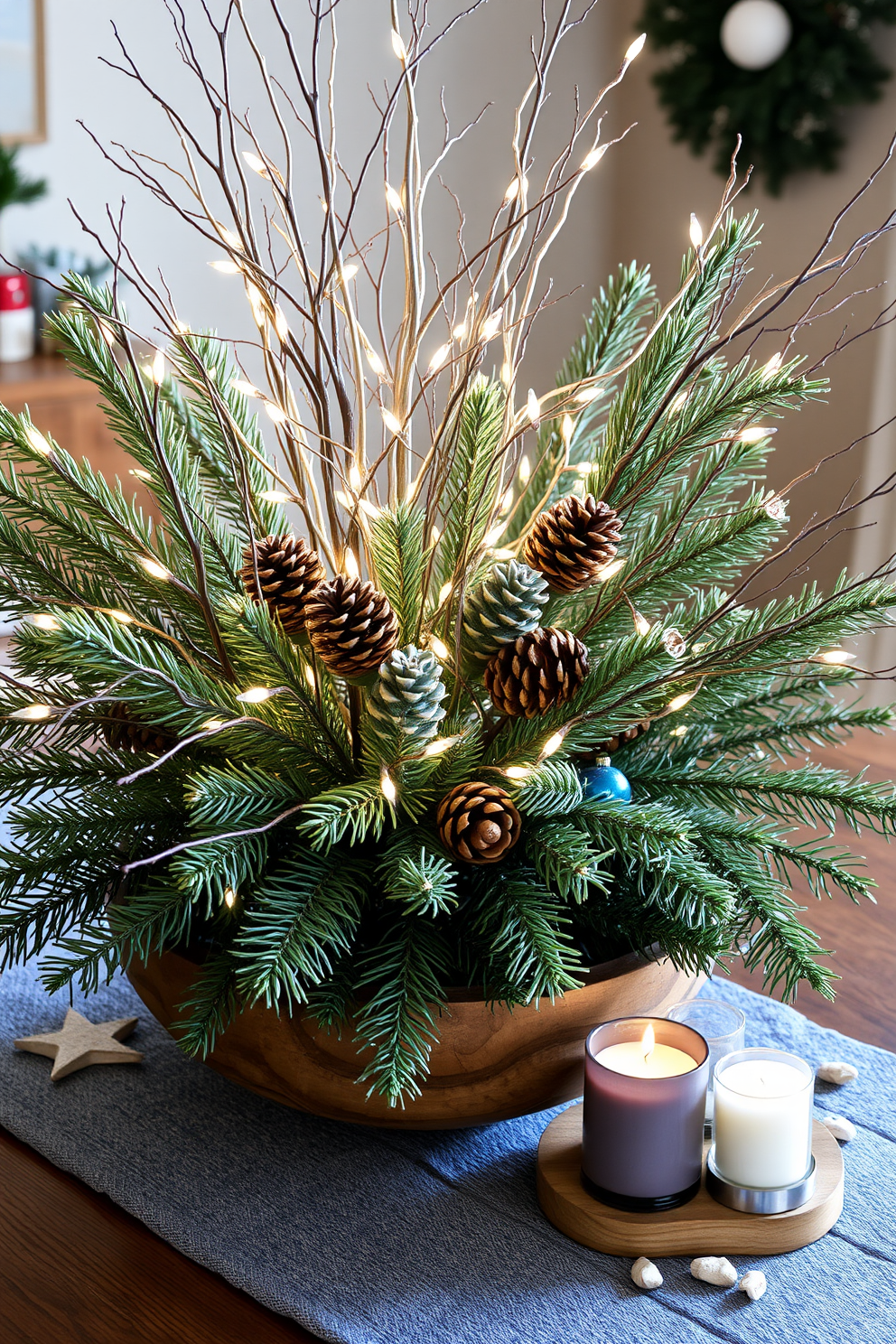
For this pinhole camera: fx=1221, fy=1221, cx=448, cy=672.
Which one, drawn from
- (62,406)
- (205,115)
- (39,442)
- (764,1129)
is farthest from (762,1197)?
(205,115)

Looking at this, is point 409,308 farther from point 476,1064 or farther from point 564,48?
point 564,48

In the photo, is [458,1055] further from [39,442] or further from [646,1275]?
[39,442]

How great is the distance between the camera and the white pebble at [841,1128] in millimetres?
609

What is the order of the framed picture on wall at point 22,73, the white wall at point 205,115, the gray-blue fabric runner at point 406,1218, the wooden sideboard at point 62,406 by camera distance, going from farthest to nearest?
the white wall at point 205,115, the framed picture on wall at point 22,73, the wooden sideboard at point 62,406, the gray-blue fabric runner at point 406,1218

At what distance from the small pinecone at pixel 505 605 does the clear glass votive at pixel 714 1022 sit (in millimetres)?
207

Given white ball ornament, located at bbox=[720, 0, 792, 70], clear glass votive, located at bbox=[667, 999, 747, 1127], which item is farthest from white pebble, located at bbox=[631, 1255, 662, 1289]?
white ball ornament, located at bbox=[720, 0, 792, 70]

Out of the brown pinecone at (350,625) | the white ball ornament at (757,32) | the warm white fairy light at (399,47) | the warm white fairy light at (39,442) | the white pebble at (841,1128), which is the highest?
the white ball ornament at (757,32)

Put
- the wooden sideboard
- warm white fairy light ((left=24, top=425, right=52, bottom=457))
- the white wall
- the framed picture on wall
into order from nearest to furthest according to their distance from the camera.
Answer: warm white fairy light ((left=24, top=425, right=52, bottom=457)), the wooden sideboard, the framed picture on wall, the white wall

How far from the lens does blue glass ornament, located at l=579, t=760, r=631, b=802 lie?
0.60m

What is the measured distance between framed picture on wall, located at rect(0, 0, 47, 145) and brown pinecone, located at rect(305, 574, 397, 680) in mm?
2187

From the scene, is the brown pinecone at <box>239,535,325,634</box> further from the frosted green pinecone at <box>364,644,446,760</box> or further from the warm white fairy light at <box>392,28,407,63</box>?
the warm white fairy light at <box>392,28,407,63</box>

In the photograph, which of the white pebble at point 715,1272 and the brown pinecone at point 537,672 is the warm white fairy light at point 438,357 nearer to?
the brown pinecone at point 537,672

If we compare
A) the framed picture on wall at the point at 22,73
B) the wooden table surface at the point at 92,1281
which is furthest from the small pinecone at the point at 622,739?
the framed picture on wall at the point at 22,73

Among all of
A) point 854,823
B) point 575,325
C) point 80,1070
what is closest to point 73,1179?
point 80,1070
